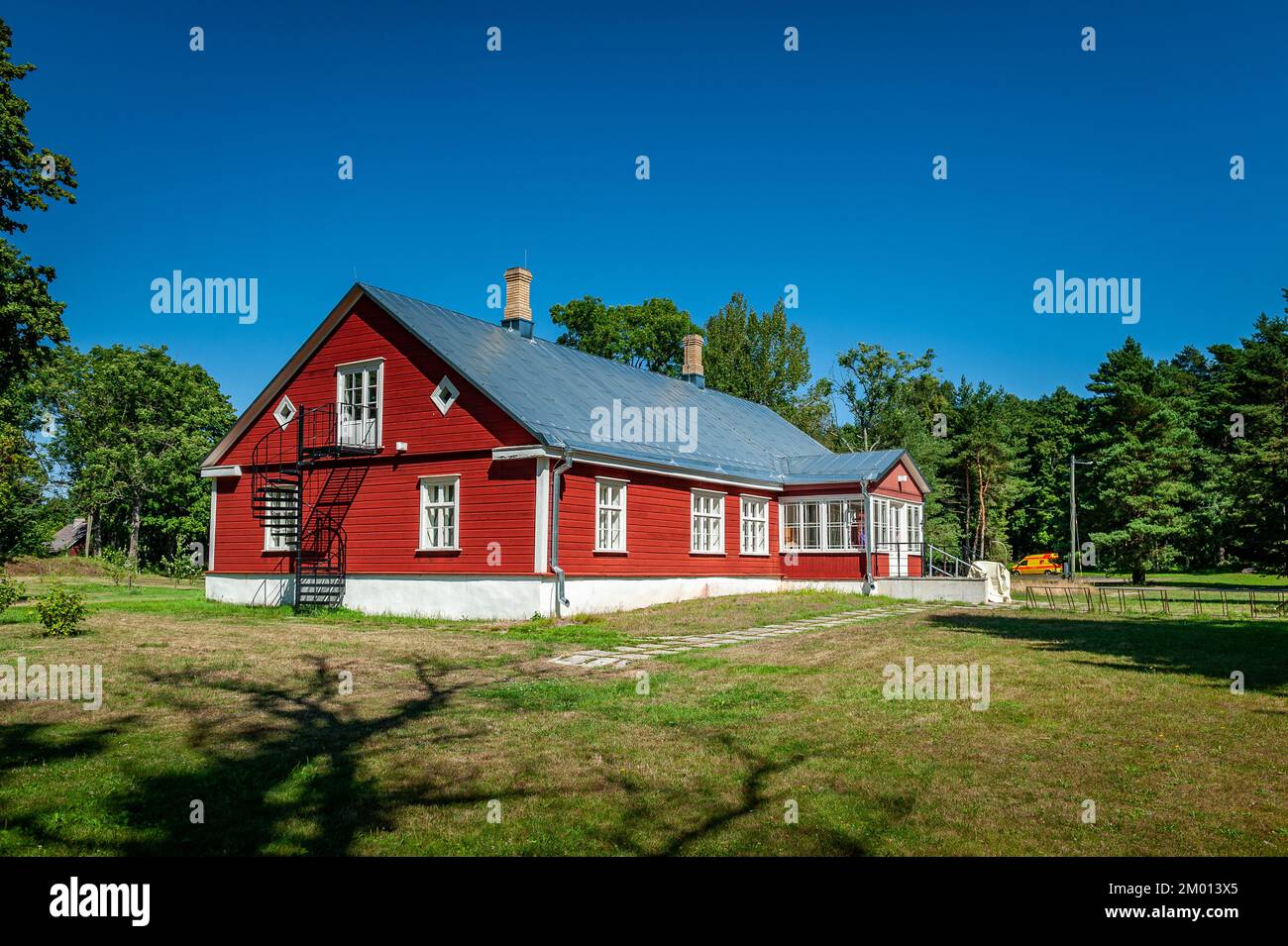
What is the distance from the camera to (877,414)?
153 ft

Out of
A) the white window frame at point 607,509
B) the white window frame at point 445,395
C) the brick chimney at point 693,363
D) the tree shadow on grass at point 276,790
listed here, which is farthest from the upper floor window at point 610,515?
the brick chimney at point 693,363

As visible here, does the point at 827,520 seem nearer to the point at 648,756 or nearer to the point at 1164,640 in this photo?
the point at 1164,640

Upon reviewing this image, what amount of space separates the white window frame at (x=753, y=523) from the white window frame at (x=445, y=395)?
10260 mm

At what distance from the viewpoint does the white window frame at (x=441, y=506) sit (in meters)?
20.5

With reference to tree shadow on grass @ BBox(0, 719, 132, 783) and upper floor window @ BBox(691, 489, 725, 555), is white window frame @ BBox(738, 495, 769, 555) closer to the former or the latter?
upper floor window @ BBox(691, 489, 725, 555)

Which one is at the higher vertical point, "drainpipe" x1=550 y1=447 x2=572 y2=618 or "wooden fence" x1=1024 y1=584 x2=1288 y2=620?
"drainpipe" x1=550 y1=447 x2=572 y2=618

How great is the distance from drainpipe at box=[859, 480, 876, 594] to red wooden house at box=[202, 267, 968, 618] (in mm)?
67

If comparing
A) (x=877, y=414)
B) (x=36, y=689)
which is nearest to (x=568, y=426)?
(x=36, y=689)

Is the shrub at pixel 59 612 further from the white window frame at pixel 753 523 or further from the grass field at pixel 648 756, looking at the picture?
the white window frame at pixel 753 523

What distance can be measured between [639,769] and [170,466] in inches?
1933

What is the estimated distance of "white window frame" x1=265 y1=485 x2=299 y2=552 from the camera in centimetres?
→ 2290

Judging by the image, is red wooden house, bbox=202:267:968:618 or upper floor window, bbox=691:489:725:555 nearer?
red wooden house, bbox=202:267:968:618

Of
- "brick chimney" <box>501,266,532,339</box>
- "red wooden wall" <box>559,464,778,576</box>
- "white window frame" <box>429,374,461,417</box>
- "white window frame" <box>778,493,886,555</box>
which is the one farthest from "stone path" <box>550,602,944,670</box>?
"brick chimney" <box>501,266,532,339</box>
